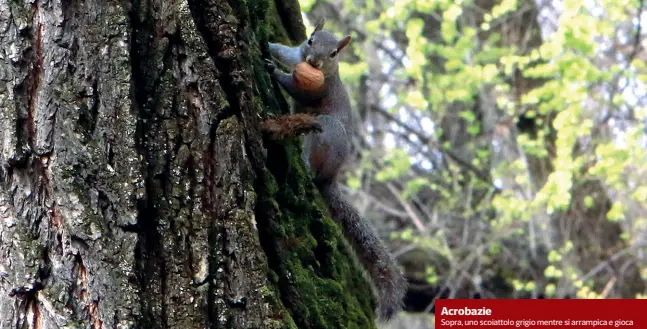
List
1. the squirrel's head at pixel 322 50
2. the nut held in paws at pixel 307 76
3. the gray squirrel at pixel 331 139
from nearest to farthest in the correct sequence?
the gray squirrel at pixel 331 139 → the nut held in paws at pixel 307 76 → the squirrel's head at pixel 322 50

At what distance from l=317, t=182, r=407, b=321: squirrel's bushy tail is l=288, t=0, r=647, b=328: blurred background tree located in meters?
3.64

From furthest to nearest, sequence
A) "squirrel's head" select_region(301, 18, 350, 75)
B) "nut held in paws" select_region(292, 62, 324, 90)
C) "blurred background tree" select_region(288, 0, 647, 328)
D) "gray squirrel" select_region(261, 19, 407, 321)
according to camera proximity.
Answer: "blurred background tree" select_region(288, 0, 647, 328) < "squirrel's head" select_region(301, 18, 350, 75) < "nut held in paws" select_region(292, 62, 324, 90) < "gray squirrel" select_region(261, 19, 407, 321)

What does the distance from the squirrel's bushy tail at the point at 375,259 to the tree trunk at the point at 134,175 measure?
2.78 feet

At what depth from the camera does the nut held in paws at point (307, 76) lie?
2.42 m

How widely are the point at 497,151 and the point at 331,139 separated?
467cm

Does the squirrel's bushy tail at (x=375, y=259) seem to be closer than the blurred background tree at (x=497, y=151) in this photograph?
Yes

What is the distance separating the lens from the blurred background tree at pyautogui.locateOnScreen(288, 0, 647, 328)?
19.7 ft

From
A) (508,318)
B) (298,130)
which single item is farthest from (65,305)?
(508,318)

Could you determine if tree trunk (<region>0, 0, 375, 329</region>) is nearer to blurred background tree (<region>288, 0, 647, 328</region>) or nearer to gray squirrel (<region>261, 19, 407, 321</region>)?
gray squirrel (<region>261, 19, 407, 321</region>)

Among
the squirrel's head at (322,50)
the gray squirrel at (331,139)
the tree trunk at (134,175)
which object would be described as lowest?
the tree trunk at (134,175)

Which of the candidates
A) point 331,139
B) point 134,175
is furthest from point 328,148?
point 134,175

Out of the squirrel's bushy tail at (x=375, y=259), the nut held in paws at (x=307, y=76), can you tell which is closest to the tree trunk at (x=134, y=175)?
the squirrel's bushy tail at (x=375, y=259)
